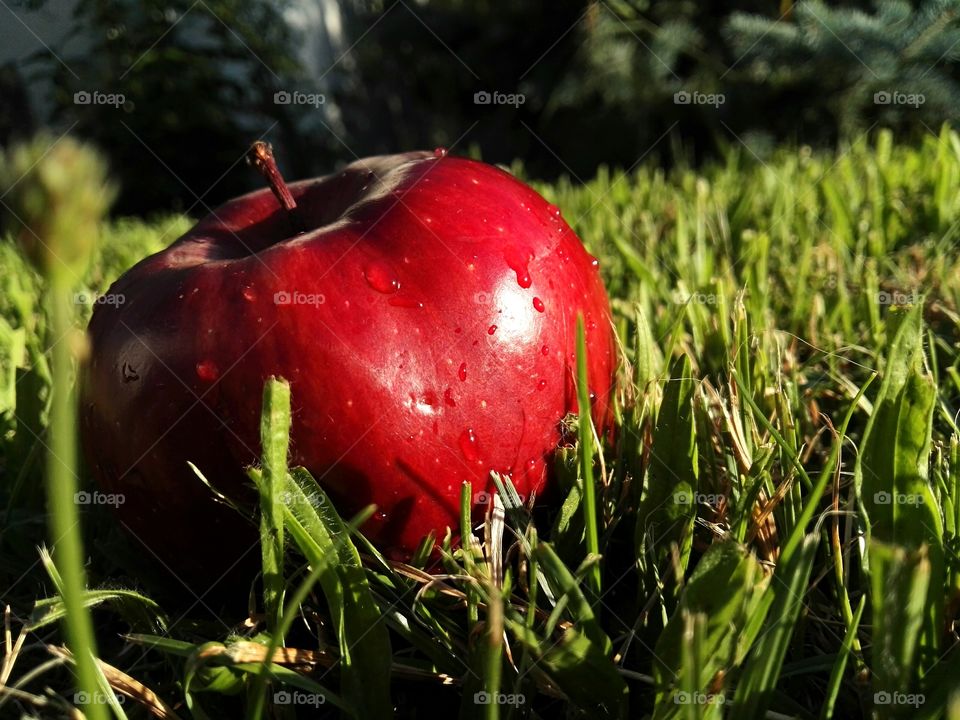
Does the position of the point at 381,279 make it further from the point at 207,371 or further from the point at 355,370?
the point at 207,371

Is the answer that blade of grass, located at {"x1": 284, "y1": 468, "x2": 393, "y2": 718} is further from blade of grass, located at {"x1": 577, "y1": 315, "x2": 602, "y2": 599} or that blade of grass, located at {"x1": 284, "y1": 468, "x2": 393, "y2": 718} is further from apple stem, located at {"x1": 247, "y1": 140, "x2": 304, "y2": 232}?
apple stem, located at {"x1": 247, "y1": 140, "x2": 304, "y2": 232}

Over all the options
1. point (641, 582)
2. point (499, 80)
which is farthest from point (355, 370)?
point (499, 80)

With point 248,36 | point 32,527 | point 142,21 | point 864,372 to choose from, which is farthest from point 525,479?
point 248,36

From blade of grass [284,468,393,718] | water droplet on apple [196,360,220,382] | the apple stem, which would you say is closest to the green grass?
blade of grass [284,468,393,718]

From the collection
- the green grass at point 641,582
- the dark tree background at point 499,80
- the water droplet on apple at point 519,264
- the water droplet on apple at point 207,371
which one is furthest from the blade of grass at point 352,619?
the dark tree background at point 499,80

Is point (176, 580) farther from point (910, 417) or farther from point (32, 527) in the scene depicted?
point (910, 417)

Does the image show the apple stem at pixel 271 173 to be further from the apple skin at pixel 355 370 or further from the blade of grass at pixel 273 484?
the blade of grass at pixel 273 484
